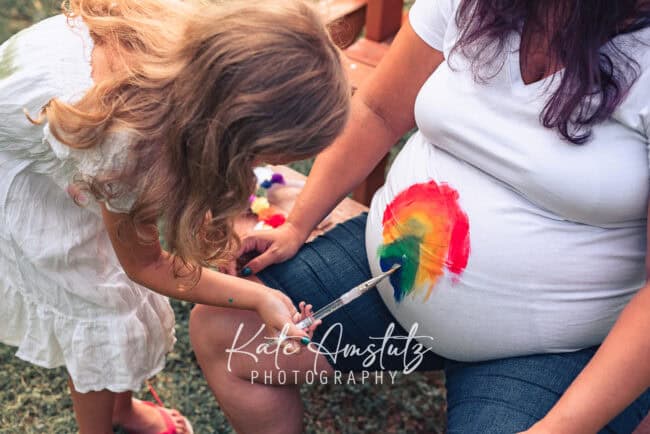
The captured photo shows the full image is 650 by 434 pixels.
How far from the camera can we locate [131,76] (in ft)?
3.58

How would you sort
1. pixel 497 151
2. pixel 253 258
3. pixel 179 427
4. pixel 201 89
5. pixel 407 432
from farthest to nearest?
pixel 407 432
pixel 179 427
pixel 253 258
pixel 497 151
pixel 201 89

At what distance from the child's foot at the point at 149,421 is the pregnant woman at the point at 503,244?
1.28ft

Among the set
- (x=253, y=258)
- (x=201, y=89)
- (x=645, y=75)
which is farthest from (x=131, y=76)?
(x=645, y=75)

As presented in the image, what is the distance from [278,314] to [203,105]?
42 cm

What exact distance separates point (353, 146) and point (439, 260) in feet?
1.18

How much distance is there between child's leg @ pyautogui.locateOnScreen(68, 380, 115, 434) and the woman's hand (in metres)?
0.41

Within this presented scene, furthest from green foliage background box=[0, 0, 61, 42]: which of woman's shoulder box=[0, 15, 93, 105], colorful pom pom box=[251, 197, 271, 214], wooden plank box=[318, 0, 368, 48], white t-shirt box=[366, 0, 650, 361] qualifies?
white t-shirt box=[366, 0, 650, 361]

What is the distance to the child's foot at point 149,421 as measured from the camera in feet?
5.77

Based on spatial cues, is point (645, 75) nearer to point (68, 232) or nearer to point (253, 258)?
point (253, 258)

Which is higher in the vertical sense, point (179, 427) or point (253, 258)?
point (253, 258)

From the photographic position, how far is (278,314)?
1.30 meters

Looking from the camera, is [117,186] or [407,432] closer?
[117,186]

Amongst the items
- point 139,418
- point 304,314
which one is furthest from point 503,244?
point 139,418

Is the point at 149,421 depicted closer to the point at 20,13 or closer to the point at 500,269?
the point at 500,269
